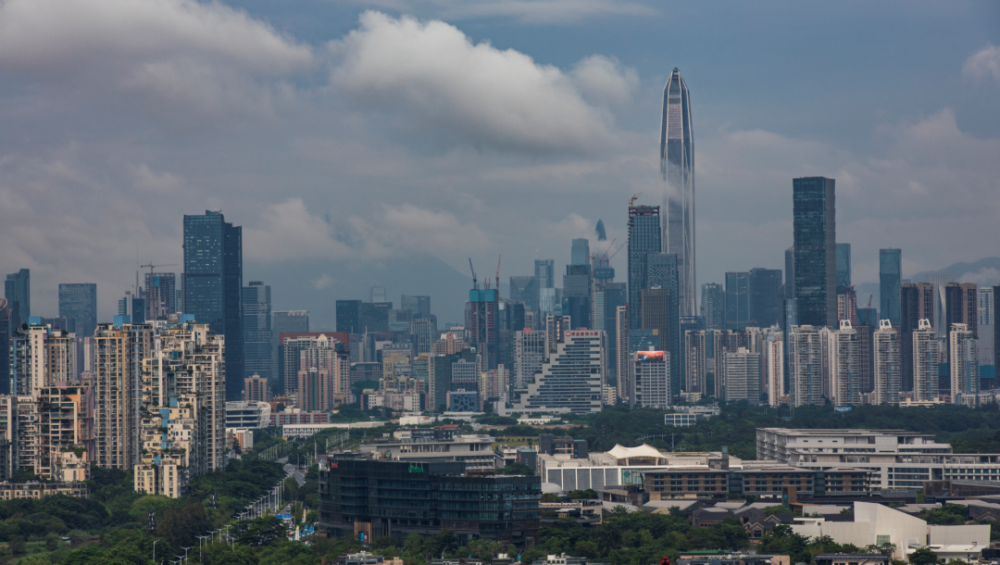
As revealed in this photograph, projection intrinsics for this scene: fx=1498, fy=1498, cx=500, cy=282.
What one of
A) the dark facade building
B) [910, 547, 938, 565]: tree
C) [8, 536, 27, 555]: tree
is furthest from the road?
[910, 547, 938, 565]: tree

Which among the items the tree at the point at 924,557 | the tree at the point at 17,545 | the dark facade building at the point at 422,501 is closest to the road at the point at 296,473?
the tree at the point at 17,545

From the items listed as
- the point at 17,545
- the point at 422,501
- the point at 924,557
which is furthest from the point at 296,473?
the point at 924,557

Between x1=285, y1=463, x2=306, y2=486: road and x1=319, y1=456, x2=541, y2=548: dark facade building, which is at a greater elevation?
x1=319, y1=456, x2=541, y2=548: dark facade building

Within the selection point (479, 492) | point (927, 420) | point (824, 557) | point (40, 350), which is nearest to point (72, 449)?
point (40, 350)

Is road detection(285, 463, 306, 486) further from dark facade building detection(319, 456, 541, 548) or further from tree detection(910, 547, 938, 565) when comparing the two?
tree detection(910, 547, 938, 565)

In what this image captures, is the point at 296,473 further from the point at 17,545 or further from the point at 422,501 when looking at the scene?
the point at 422,501

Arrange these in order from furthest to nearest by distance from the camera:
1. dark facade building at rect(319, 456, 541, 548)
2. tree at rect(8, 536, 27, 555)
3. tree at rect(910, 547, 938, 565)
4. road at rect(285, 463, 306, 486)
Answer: road at rect(285, 463, 306, 486)
tree at rect(8, 536, 27, 555)
dark facade building at rect(319, 456, 541, 548)
tree at rect(910, 547, 938, 565)

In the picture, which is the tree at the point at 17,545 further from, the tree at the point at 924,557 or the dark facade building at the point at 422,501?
the tree at the point at 924,557

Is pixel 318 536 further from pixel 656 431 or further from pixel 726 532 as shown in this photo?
pixel 656 431
